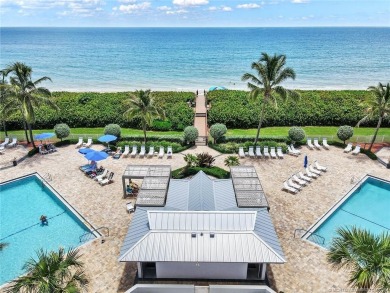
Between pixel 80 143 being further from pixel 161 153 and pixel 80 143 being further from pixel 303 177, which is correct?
pixel 303 177

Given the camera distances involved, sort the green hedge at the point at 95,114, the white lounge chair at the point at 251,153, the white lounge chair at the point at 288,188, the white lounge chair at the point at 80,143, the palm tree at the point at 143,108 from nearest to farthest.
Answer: the white lounge chair at the point at 288,188 < the palm tree at the point at 143,108 < the white lounge chair at the point at 251,153 < the white lounge chair at the point at 80,143 < the green hedge at the point at 95,114

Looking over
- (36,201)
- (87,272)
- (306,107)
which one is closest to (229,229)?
(87,272)

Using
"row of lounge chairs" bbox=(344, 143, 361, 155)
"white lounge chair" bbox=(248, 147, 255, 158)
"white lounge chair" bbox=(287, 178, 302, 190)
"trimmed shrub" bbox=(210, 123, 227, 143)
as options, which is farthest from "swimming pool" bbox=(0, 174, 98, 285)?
"row of lounge chairs" bbox=(344, 143, 361, 155)

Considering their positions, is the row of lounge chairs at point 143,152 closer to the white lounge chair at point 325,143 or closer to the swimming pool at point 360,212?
the swimming pool at point 360,212

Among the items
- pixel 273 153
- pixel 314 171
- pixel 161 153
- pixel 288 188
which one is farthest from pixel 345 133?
pixel 161 153

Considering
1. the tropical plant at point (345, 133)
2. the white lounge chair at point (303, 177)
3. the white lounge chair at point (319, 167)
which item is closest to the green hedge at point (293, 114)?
the tropical plant at point (345, 133)

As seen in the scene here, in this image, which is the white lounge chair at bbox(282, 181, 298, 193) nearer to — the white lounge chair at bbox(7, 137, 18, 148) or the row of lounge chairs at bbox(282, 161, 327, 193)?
the row of lounge chairs at bbox(282, 161, 327, 193)
